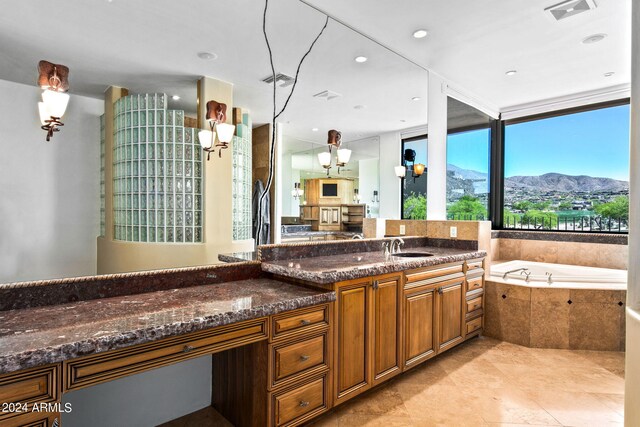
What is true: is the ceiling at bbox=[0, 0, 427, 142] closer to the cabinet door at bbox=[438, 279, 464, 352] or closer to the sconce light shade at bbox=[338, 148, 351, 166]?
the sconce light shade at bbox=[338, 148, 351, 166]

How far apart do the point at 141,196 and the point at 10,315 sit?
2.20ft

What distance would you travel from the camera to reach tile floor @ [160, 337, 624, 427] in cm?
204

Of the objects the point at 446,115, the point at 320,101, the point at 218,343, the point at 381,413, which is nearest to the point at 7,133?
the point at 218,343

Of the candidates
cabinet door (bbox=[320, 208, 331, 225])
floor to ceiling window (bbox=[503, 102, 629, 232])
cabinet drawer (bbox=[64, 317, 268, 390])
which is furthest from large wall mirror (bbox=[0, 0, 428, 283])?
floor to ceiling window (bbox=[503, 102, 629, 232])

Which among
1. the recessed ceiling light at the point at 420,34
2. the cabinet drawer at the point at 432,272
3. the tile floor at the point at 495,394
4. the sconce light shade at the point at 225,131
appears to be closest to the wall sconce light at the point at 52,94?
the sconce light shade at the point at 225,131

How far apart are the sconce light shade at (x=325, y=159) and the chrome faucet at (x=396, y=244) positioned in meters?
1.00

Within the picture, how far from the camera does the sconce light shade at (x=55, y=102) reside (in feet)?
4.56

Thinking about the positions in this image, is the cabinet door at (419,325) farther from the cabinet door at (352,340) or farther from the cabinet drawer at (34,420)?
the cabinet drawer at (34,420)

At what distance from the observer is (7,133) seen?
1334 millimetres

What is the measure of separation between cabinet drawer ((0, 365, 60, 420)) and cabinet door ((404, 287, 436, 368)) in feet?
6.50

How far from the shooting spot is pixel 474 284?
10.7 ft

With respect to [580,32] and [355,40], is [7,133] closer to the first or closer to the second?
[355,40]

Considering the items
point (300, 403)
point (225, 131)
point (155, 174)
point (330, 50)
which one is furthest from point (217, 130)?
point (300, 403)

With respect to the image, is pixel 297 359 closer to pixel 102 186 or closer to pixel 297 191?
pixel 297 191
